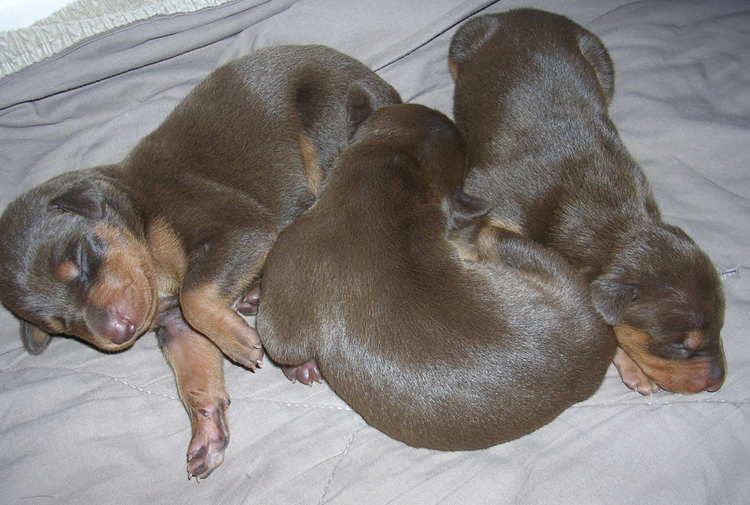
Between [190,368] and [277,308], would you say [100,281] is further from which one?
[277,308]

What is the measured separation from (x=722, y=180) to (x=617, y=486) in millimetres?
1852

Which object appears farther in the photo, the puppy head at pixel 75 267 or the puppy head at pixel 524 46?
the puppy head at pixel 524 46

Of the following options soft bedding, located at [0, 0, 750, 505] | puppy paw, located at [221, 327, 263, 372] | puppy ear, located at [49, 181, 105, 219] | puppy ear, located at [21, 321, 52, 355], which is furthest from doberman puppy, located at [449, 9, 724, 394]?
puppy ear, located at [21, 321, 52, 355]

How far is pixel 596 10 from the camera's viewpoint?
4.25m

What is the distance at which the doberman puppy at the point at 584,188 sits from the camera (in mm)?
2820

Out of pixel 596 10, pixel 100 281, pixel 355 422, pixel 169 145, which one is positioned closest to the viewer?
pixel 100 281

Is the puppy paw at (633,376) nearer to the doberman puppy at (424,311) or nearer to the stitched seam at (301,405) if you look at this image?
the doberman puppy at (424,311)

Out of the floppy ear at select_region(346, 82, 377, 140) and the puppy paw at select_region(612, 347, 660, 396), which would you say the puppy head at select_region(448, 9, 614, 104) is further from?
the puppy paw at select_region(612, 347, 660, 396)

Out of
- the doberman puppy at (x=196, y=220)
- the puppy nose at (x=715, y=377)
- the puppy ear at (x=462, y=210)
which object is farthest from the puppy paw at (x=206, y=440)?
the puppy nose at (x=715, y=377)

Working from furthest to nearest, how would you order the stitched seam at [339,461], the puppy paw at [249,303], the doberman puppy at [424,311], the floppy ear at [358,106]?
the puppy paw at [249,303], the floppy ear at [358,106], the stitched seam at [339,461], the doberman puppy at [424,311]

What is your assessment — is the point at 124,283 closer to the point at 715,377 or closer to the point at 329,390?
the point at 329,390

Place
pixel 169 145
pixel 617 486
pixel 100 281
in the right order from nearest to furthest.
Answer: pixel 617 486 → pixel 100 281 → pixel 169 145

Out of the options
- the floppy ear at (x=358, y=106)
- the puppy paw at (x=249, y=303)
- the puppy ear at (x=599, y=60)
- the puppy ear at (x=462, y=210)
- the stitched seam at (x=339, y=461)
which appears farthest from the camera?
the puppy ear at (x=599, y=60)

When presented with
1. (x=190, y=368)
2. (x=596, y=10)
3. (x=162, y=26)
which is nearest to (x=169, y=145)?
(x=162, y=26)
